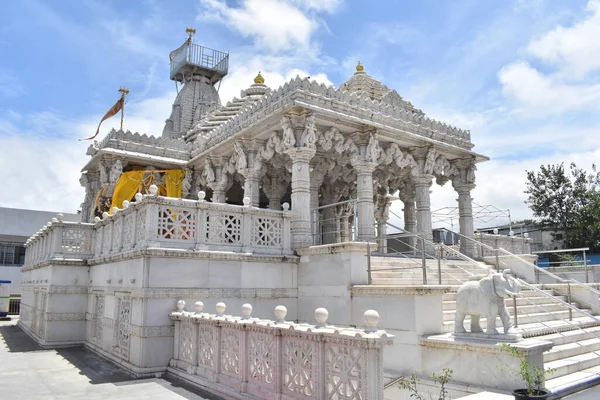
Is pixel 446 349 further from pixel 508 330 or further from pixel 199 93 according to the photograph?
pixel 199 93

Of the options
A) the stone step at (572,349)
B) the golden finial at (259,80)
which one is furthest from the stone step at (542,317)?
the golden finial at (259,80)

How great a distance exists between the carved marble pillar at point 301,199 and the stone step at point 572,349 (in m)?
5.97

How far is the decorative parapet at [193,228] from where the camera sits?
976 centimetres

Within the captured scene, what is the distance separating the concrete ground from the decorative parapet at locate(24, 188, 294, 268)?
2598mm

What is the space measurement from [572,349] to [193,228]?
26.8 ft

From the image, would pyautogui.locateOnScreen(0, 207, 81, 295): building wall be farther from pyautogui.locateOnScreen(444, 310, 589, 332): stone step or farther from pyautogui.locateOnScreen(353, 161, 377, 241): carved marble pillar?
pyautogui.locateOnScreen(444, 310, 589, 332): stone step

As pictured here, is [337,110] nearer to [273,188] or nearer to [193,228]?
[193,228]

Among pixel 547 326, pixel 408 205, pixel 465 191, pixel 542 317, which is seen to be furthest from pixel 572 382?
pixel 408 205

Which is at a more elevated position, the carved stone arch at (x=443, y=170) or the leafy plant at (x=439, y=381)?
the carved stone arch at (x=443, y=170)

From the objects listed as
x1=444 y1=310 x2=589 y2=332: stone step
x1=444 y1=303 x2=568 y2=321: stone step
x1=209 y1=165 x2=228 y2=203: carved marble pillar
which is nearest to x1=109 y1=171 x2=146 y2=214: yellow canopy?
x1=209 y1=165 x2=228 y2=203: carved marble pillar

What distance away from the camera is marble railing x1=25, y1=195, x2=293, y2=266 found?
9.76m

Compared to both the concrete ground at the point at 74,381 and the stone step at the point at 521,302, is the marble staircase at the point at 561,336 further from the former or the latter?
the concrete ground at the point at 74,381

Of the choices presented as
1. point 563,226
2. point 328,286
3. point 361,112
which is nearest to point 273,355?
point 328,286

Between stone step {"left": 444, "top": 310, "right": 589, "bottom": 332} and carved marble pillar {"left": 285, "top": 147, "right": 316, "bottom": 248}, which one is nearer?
stone step {"left": 444, "top": 310, "right": 589, "bottom": 332}
